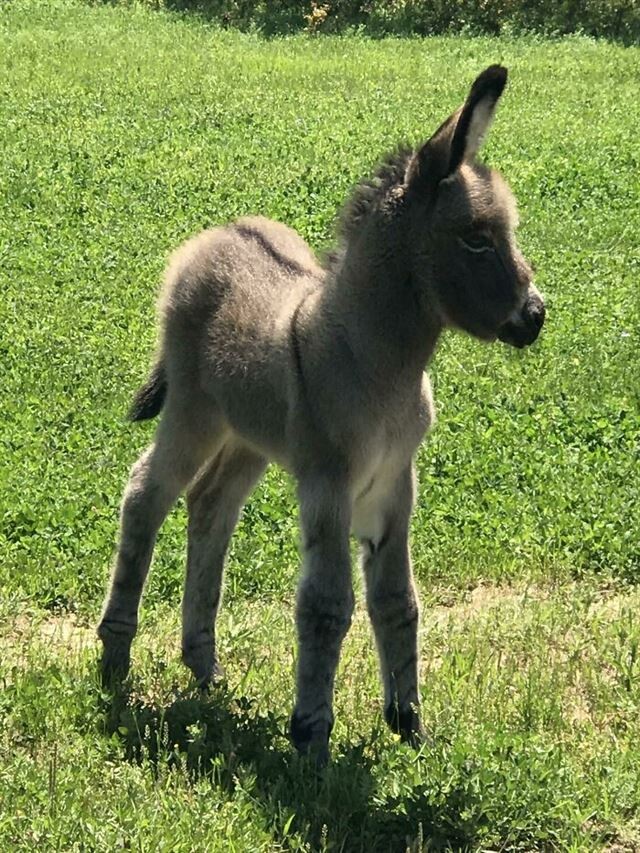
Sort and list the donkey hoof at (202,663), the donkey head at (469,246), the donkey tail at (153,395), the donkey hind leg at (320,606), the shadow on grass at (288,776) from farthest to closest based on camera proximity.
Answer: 1. the donkey tail at (153,395)
2. the donkey hoof at (202,663)
3. the donkey hind leg at (320,606)
4. the donkey head at (469,246)
5. the shadow on grass at (288,776)

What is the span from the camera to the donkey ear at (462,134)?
4.87m

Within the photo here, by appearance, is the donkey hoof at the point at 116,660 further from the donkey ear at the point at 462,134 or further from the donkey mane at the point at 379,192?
the donkey ear at the point at 462,134

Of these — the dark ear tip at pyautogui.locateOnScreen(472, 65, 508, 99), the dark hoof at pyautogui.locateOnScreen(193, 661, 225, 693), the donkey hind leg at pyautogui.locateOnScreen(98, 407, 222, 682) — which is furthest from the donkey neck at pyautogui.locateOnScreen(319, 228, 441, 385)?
the dark hoof at pyautogui.locateOnScreen(193, 661, 225, 693)

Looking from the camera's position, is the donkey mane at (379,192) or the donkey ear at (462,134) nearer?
the donkey ear at (462,134)

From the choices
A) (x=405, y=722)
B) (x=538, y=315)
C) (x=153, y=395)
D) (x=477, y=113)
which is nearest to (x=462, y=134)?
(x=477, y=113)

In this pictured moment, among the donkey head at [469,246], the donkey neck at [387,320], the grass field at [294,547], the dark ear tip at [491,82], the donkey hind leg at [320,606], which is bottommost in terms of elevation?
the grass field at [294,547]

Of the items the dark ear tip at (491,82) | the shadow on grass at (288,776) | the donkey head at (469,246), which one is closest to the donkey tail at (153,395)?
the shadow on grass at (288,776)

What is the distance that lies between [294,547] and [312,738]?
9.65 feet

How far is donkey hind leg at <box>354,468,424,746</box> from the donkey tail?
1.40 metres

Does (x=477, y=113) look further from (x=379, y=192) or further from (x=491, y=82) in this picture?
(x=379, y=192)

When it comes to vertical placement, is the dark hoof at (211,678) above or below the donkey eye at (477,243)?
below

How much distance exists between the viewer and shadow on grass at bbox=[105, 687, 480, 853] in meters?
4.84

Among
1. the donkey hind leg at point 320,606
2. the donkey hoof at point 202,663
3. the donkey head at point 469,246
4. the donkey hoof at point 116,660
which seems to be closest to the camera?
the donkey head at point 469,246

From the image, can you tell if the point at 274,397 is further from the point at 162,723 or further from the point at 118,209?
the point at 118,209
